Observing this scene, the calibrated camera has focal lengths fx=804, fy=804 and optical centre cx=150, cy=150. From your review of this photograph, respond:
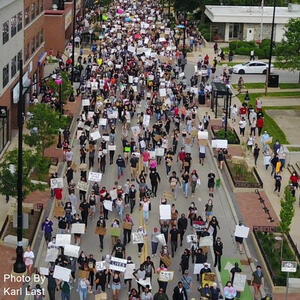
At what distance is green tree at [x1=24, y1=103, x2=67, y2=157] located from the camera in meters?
36.9

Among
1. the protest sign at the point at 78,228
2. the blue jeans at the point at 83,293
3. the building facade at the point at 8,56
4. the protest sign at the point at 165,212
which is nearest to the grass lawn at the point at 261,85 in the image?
the building facade at the point at 8,56

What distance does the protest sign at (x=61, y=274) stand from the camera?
24156 millimetres

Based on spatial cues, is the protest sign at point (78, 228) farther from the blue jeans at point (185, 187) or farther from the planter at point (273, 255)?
the blue jeans at point (185, 187)

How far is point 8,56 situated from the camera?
43.7 m

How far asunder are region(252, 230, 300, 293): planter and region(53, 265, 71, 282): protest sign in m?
6.90

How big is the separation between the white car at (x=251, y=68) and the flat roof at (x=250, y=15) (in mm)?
14614

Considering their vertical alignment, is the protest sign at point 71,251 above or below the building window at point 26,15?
below

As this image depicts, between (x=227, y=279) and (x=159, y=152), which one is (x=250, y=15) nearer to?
(x=159, y=152)

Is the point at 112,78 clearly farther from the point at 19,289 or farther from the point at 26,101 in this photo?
the point at 19,289

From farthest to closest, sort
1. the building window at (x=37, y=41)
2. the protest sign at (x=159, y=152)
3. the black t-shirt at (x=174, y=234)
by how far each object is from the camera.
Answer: the building window at (x=37, y=41) → the protest sign at (x=159, y=152) → the black t-shirt at (x=174, y=234)

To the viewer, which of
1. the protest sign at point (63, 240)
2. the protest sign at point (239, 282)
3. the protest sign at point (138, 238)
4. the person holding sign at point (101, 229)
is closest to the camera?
the protest sign at point (239, 282)

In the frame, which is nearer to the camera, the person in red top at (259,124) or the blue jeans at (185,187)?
the blue jeans at (185,187)

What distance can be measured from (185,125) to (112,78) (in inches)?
527

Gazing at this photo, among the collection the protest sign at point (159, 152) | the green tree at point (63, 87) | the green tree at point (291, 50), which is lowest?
the protest sign at point (159, 152)
